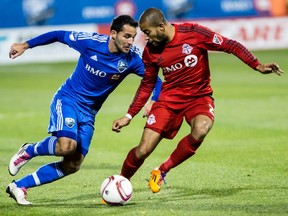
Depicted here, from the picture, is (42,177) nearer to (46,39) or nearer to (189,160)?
(46,39)

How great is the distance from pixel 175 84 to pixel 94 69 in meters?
0.90

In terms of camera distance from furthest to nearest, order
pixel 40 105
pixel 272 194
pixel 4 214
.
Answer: pixel 40 105 < pixel 272 194 < pixel 4 214

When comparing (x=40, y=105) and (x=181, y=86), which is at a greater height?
(x=181, y=86)

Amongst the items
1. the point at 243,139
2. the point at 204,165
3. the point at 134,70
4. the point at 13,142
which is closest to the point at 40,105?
the point at 13,142

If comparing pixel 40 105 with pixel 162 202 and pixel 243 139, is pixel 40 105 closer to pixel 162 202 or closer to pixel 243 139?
pixel 243 139

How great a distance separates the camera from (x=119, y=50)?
9516mm

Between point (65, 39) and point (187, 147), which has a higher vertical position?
point (65, 39)

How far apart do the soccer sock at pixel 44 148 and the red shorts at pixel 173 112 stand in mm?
1023

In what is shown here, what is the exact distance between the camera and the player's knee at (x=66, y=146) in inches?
359

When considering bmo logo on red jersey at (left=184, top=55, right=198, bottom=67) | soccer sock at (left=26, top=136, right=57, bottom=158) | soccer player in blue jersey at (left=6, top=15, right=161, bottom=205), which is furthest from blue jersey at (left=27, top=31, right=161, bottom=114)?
soccer sock at (left=26, top=136, right=57, bottom=158)

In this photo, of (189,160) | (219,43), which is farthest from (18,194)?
(189,160)

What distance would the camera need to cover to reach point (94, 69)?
9547mm

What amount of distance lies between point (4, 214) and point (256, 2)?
819 inches

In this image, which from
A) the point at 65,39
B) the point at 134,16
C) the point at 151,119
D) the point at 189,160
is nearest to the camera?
the point at 151,119
